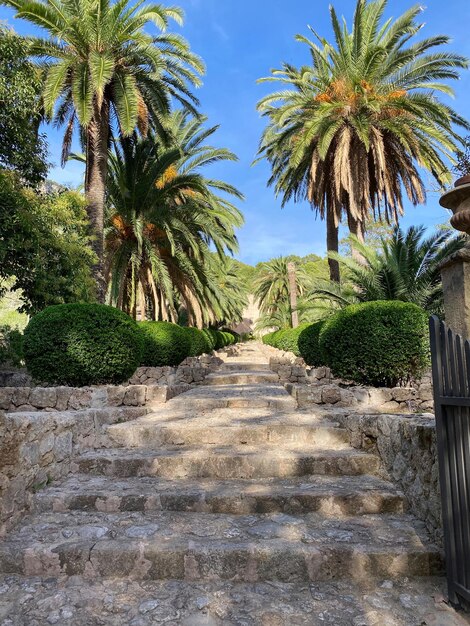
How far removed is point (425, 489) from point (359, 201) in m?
11.2

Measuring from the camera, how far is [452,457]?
7.12 feet

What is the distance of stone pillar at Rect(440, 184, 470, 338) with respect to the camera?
325 centimetres

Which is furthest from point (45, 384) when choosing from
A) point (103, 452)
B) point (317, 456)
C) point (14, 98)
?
point (14, 98)

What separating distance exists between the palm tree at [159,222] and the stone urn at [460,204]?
1026cm

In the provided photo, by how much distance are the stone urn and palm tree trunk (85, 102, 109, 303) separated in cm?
853

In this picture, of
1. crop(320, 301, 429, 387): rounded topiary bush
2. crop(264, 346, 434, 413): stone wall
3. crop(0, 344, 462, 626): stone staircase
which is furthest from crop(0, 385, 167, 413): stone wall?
crop(320, 301, 429, 387): rounded topiary bush

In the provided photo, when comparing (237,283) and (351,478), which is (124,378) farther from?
(237,283)

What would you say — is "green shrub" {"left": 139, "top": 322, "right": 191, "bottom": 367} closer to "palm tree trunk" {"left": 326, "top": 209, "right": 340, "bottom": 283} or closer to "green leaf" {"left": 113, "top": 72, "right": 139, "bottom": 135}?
"green leaf" {"left": 113, "top": 72, "right": 139, "bottom": 135}

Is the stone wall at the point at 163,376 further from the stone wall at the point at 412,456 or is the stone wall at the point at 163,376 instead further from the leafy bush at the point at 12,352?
the stone wall at the point at 412,456

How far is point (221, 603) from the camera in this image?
2.17 meters

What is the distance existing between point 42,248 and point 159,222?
5139mm

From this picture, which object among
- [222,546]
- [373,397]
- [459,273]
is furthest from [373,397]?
[222,546]

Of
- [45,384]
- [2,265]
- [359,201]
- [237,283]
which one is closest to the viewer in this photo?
[45,384]

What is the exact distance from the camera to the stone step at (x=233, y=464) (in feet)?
11.5
